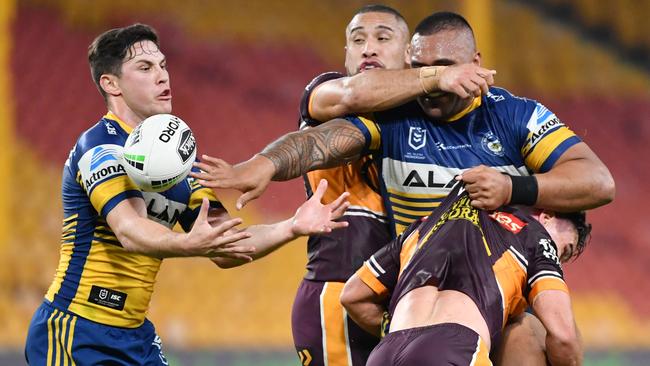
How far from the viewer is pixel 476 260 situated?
3.92 meters

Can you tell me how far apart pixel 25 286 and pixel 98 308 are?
16.5 feet

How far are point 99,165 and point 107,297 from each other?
0.55 metres

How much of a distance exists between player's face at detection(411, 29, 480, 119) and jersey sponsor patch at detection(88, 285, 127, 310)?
147cm

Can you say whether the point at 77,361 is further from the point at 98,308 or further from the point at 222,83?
the point at 222,83

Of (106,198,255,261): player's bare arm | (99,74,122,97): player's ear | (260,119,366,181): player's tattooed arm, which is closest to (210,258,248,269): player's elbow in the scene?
(106,198,255,261): player's bare arm

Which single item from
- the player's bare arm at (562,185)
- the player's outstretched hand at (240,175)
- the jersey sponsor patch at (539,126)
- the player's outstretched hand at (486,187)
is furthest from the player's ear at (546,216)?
the player's outstretched hand at (240,175)

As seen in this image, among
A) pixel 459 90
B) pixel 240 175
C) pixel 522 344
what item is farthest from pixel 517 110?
pixel 240 175

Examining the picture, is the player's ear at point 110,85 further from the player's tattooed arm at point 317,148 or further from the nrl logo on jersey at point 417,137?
the nrl logo on jersey at point 417,137

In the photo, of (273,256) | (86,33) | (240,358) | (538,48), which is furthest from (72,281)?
(538,48)

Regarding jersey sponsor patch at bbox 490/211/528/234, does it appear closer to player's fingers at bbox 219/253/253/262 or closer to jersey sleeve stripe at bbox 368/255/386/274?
jersey sleeve stripe at bbox 368/255/386/274

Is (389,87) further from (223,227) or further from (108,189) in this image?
(108,189)

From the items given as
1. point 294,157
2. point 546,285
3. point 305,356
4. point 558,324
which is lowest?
point 305,356

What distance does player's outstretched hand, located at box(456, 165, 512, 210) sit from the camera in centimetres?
414

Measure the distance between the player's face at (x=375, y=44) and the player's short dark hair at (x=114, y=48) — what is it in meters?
0.99
